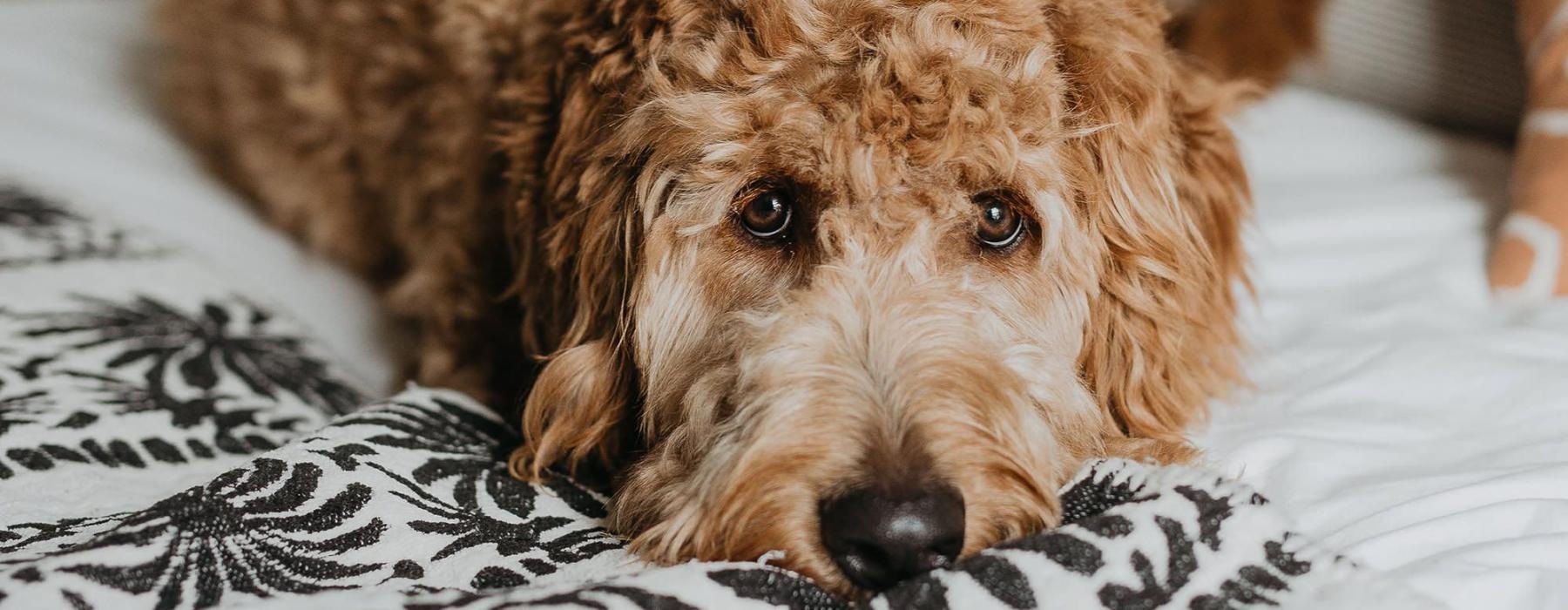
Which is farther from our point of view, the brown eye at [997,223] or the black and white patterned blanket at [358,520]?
the brown eye at [997,223]

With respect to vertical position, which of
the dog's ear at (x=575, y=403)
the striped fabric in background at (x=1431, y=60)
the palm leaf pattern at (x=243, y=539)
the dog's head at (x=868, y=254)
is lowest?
the palm leaf pattern at (x=243, y=539)

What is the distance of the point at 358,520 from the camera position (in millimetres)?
1366

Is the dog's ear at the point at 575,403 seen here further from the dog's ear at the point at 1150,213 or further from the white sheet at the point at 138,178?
the white sheet at the point at 138,178

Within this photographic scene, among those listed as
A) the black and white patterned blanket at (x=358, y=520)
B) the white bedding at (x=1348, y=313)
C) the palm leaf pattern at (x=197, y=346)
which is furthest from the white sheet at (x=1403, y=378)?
the palm leaf pattern at (x=197, y=346)

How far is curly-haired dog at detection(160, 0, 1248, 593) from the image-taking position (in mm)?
1359

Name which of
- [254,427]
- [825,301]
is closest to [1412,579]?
[825,301]

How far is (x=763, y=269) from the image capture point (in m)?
1.65

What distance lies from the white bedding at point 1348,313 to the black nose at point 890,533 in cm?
48

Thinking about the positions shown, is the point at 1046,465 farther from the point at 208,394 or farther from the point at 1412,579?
the point at 208,394

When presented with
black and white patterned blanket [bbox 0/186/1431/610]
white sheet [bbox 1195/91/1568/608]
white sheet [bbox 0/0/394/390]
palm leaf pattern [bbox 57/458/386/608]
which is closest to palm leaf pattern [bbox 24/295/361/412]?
black and white patterned blanket [bbox 0/186/1431/610]

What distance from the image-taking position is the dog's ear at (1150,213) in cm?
161

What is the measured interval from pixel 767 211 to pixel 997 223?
32 centimetres

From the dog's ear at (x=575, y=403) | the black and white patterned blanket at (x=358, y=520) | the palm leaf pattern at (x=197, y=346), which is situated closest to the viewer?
the black and white patterned blanket at (x=358, y=520)

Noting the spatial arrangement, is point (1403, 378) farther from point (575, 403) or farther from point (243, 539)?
point (243, 539)
